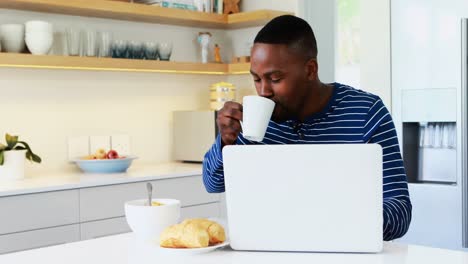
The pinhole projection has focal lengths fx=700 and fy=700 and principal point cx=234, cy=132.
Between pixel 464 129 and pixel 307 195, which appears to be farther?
pixel 464 129

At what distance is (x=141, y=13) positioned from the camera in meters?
3.96

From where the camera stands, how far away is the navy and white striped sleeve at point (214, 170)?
1.84m

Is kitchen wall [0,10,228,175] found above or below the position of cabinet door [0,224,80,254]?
above

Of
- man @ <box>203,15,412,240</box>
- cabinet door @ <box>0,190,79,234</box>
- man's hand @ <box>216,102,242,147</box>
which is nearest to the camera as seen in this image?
man's hand @ <box>216,102,242,147</box>

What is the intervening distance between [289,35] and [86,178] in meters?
1.92

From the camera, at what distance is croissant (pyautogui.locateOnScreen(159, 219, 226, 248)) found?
1.47 metres

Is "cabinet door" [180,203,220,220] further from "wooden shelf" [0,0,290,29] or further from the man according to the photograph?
the man

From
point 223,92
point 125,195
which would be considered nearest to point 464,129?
point 223,92

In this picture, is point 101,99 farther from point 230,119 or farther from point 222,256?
point 222,256

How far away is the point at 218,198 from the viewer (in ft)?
12.7

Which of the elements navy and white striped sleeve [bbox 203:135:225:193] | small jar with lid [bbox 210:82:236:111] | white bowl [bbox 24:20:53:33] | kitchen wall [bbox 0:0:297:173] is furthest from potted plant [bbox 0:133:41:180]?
navy and white striped sleeve [bbox 203:135:225:193]

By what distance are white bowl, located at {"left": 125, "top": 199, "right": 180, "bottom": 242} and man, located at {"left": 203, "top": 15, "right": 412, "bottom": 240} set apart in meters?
0.21

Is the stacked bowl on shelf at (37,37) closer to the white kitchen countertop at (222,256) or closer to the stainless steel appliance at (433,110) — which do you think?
the stainless steel appliance at (433,110)

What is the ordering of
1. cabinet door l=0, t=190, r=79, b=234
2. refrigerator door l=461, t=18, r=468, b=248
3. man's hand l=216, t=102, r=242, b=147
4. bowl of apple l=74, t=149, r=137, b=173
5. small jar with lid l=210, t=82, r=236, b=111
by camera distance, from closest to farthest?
man's hand l=216, t=102, r=242, b=147 → cabinet door l=0, t=190, r=79, b=234 → refrigerator door l=461, t=18, r=468, b=248 → bowl of apple l=74, t=149, r=137, b=173 → small jar with lid l=210, t=82, r=236, b=111
